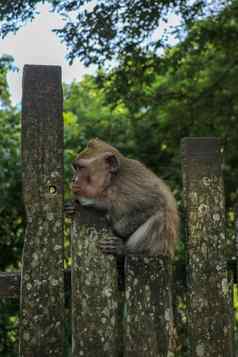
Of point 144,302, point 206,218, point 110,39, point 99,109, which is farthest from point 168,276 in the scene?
point 99,109

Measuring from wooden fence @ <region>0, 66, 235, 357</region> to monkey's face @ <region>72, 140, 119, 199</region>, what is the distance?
3.68 ft

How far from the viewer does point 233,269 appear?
13.6ft

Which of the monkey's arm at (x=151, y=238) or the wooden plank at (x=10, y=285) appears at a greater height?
the monkey's arm at (x=151, y=238)

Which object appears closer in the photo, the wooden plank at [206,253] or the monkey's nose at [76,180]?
the wooden plank at [206,253]

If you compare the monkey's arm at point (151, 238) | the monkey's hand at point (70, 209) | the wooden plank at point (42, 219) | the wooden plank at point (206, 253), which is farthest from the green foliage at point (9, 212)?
the wooden plank at point (206, 253)

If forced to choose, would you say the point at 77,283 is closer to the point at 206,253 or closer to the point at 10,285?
the point at 10,285

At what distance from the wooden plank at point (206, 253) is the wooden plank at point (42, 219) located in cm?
74

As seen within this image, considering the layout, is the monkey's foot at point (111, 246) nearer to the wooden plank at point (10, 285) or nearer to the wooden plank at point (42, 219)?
the wooden plank at point (42, 219)

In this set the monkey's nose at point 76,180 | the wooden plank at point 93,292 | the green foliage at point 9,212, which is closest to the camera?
the wooden plank at point 93,292

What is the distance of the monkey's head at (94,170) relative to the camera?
4.82 m

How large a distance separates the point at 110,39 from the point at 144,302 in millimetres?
4898

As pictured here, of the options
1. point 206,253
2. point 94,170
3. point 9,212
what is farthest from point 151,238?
point 9,212

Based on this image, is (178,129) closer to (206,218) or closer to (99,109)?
(99,109)

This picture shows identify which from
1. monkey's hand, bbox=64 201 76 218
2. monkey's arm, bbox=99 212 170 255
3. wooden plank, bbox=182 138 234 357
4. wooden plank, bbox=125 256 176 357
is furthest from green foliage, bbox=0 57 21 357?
wooden plank, bbox=125 256 176 357
